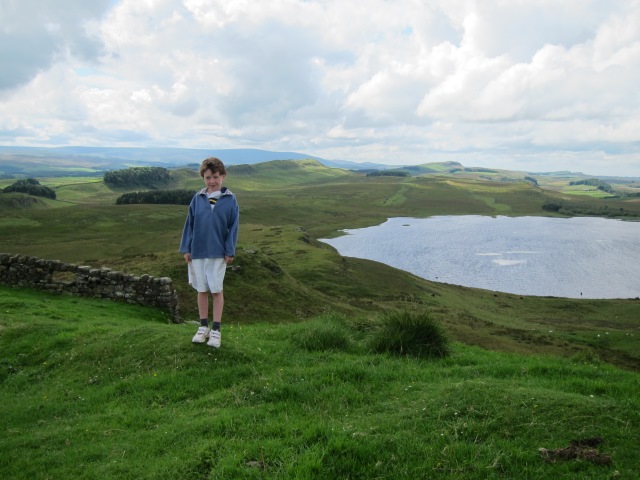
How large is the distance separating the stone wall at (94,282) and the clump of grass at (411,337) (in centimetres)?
1176

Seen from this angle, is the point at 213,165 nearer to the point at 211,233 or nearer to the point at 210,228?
the point at 210,228

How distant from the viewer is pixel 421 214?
540 feet

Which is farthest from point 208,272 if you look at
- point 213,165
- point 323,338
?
point 323,338

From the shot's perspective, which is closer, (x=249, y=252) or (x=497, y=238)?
(x=249, y=252)

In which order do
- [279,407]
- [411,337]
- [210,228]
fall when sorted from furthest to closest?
[411,337] → [210,228] → [279,407]

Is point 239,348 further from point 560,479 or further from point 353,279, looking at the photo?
point 353,279

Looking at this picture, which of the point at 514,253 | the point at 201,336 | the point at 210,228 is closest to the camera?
the point at 210,228

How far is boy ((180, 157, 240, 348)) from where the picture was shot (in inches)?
379

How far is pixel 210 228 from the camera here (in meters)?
9.60

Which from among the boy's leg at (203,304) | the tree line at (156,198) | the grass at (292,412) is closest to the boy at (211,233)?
the boy's leg at (203,304)

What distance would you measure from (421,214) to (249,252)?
136922mm

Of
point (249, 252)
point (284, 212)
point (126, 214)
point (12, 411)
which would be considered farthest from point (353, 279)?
point (284, 212)

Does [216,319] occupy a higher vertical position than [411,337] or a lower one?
higher

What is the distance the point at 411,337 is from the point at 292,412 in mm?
4751
